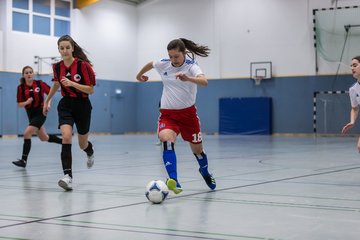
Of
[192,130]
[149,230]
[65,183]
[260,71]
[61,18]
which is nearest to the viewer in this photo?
[149,230]

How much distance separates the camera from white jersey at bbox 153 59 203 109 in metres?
6.82

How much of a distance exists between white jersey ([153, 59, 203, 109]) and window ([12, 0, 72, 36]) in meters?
24.0

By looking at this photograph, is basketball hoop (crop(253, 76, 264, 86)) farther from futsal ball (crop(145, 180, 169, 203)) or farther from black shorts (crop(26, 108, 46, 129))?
futsal ball (crop(145, 180, 169, 203))

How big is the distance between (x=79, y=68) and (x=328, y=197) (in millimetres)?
3674

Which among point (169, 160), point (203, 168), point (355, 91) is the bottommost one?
point (203, 168)

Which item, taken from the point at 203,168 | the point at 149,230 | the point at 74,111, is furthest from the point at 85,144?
the point at 149,230

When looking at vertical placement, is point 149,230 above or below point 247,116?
below

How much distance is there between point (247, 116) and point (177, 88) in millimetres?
26494

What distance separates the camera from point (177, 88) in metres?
6.83

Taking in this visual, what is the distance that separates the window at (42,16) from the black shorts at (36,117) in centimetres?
1942

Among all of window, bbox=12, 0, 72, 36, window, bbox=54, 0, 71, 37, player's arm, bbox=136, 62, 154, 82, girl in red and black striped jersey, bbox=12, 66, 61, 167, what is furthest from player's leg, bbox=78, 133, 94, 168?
window, bbox=54, 0, 71, 37

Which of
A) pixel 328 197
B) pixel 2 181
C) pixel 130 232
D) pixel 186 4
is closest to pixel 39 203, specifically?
pixel 130 232

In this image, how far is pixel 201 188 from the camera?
7109 millimetres

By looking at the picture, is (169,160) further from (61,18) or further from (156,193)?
(61,18)
